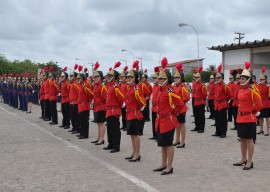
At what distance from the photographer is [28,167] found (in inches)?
308

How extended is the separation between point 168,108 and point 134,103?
1528mm

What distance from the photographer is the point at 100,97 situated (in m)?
10.9

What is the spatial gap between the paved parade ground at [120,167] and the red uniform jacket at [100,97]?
1.08m

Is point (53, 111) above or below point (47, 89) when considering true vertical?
below

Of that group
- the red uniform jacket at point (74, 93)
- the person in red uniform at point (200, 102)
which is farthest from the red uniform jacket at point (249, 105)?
the red uniform jacket at point (74, 93)

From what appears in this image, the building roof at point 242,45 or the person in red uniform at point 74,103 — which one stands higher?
the building roof at point 242,45

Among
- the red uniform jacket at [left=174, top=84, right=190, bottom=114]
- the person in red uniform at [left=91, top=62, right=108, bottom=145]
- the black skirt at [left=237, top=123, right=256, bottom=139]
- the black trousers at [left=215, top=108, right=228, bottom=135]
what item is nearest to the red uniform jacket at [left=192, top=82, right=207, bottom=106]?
the black trousers at [left=215, top=108, right=228, bottom=135]

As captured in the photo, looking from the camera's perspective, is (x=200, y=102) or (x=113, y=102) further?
(x=200, y=102)

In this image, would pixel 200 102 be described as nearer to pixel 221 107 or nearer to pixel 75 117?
pixel 221 107

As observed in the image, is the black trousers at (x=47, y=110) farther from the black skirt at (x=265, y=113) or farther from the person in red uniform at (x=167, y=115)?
the person in red uniform at (x=167, y=115)

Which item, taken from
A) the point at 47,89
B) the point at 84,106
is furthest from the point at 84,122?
the point at 47,89

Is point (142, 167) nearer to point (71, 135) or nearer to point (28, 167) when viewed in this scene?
point (28, 167)

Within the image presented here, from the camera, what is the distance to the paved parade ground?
21.3 ft

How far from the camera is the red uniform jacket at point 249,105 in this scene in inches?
309
